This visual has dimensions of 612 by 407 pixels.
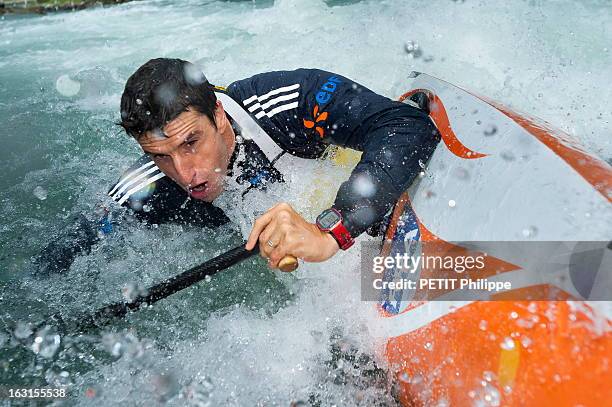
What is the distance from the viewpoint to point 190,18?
8.21m

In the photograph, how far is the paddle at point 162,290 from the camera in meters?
2.05

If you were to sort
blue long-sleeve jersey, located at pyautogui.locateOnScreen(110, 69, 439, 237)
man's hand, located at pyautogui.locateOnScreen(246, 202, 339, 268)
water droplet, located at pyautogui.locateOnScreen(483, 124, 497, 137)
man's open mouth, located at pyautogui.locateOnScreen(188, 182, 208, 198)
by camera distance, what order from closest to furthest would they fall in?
1. man's hand, located at pyautogui.locateOnScreen(246, 202, 339, 268)
2. blue long-sleeve jersey, located at pyautogui.locateOnScreen(110, 69, 439, 237)
3. water droplet, located at pyautogui.locateOnScreen(483, 124, 497, 137)
4. man's open mouth, located at pyautogui.locateOnScreen(188, 182, 208, 198)

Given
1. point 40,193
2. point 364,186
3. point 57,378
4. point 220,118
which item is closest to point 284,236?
point 364,186

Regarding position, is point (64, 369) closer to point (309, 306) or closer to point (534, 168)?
point (309, 306)

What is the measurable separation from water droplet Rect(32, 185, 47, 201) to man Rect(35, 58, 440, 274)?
53.5 inches

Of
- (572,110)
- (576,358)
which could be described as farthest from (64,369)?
(572,110)

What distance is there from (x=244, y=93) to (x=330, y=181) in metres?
0.61

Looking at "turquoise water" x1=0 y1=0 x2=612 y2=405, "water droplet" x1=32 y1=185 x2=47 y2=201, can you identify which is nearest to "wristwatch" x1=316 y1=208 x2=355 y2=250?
"turquoise water" x1=0 y1=0 x2=612 y2=405

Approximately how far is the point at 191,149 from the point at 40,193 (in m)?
2.11

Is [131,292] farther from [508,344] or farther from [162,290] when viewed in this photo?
[508,344]

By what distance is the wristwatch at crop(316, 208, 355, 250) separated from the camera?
1914 millimetres

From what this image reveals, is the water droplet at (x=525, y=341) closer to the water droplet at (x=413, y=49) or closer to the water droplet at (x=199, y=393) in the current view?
the water droplet at (x=199, y=393)

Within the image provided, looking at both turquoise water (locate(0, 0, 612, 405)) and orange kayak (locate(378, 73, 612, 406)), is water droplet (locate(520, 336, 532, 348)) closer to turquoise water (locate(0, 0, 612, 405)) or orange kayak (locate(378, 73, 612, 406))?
orange kayak (locate(378, 73, 612, 406))

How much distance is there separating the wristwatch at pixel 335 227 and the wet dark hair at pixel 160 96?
2.40ft
